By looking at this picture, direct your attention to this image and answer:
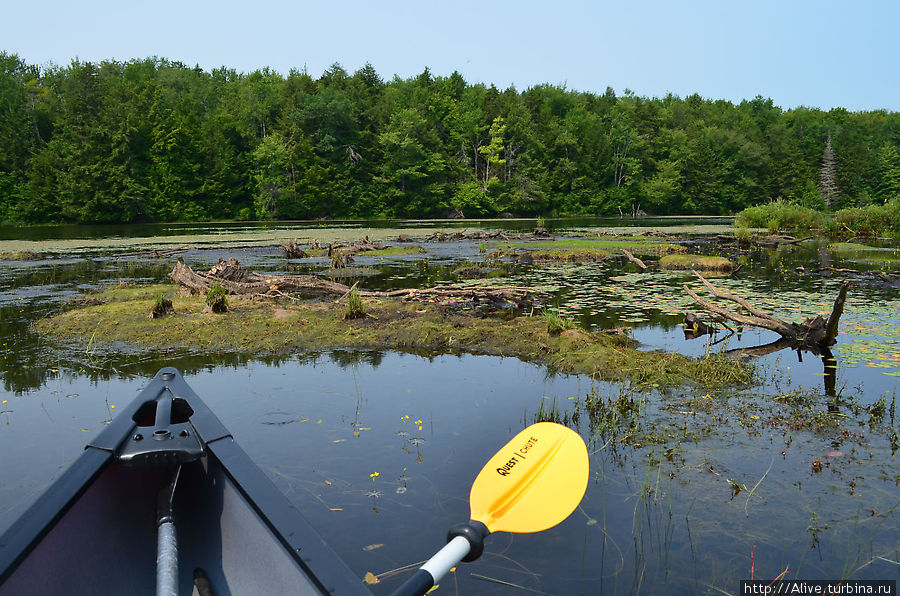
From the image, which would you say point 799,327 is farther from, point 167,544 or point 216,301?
point 216,301

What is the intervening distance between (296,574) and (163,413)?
1448 millimetres

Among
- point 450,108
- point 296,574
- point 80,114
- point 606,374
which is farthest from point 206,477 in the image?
point 450,108

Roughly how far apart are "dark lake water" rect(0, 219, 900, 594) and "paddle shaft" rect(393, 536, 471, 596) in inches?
31.5

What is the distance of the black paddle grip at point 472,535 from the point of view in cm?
263

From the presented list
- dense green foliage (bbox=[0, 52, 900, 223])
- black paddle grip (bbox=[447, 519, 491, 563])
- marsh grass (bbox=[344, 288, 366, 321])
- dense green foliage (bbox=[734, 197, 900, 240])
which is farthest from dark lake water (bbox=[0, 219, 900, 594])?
dense green foliage (bbox=[0, 52, 900, 223])

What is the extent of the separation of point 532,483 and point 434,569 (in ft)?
4.66

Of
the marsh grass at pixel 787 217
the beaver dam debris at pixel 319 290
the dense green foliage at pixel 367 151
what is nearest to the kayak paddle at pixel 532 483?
the beaver dam debris at pixel 319 290

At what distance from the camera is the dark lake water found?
344cm

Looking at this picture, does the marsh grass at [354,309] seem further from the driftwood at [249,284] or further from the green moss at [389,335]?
the driftwood at [249,284]

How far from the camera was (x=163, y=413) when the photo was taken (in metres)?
3.23

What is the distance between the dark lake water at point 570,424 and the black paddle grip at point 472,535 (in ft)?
2.30

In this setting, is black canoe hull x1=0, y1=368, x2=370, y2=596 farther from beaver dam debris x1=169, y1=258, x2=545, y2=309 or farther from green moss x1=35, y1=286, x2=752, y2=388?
beaver dam debris x1=169, y1=258, x2=545, y2=309

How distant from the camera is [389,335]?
8.50 meters

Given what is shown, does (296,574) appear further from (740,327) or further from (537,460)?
(740,327)
